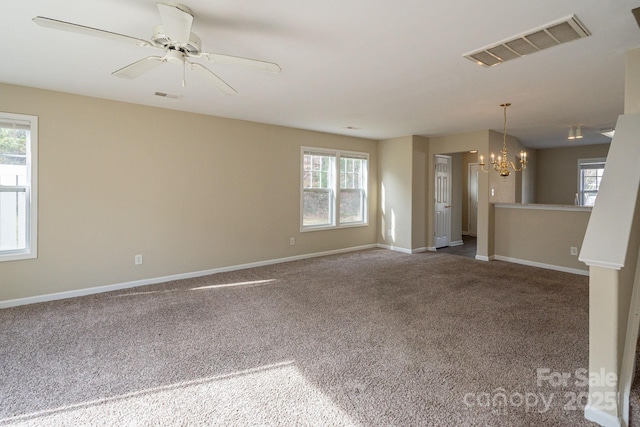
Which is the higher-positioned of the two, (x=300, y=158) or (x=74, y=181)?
(x=300, y=158)

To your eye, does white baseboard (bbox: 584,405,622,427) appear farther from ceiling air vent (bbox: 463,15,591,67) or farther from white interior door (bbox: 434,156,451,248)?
white interior door (bbox: 434,156,451,248)

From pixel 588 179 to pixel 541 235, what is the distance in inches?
155

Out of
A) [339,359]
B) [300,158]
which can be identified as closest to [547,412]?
[339,359]

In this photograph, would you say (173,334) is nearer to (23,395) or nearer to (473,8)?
(23,395)

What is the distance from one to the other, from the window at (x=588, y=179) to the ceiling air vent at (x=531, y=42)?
7067 millimetres

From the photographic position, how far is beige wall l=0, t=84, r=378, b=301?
3.67m

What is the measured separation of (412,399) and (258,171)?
4204 millimetres

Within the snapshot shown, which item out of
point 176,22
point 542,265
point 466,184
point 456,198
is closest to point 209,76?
point 176,22

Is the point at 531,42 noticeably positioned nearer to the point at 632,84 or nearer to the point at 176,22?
the point at 632,84

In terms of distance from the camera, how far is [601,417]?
5.63 feet

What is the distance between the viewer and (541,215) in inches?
213

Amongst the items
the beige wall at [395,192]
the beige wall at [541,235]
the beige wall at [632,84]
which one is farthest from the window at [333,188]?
the beige wall at [632,84]

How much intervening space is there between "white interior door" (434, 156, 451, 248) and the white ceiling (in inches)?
96.2

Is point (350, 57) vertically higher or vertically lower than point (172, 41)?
higher
